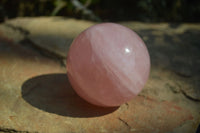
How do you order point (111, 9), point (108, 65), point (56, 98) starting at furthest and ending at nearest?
point (111, 9), point (56, 98), point (108, 65)

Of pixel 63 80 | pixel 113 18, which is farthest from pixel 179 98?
pixel 113 18

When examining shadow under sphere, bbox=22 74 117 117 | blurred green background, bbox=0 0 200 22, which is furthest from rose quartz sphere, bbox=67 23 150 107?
blurred green background, bbox=0 0 200 22

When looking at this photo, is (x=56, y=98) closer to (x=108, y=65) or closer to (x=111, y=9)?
(x=108, y=65)

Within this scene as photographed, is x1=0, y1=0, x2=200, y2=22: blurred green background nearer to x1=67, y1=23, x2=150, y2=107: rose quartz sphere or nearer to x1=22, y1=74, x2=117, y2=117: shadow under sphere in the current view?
x1=22, y1=74, x2=117, y2=117: shadow under sphere

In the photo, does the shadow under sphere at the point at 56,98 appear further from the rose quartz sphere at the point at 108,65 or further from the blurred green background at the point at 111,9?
the blurred green background at the point at 111,9

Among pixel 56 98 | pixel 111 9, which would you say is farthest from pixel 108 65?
pixel 111 9

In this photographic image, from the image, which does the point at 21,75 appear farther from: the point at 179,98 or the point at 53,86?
the point at 179,98
